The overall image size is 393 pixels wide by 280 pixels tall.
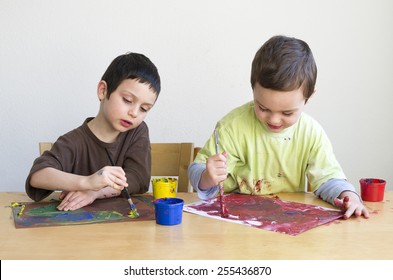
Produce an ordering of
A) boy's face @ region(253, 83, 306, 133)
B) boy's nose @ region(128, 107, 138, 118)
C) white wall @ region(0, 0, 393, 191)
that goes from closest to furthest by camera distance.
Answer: boy's face @ region(253, 83, 306, 133) → boy's nose @ region(128, 107, 138, 118) → white wall @ region(0, 0, 393, 191)

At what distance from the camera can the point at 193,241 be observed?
965mm

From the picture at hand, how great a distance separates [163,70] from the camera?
6.77ft

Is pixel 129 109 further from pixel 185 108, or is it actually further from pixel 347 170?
pixel 347 170

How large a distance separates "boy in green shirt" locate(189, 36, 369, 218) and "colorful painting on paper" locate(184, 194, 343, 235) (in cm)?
6

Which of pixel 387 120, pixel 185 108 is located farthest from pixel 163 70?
pixel 387 120

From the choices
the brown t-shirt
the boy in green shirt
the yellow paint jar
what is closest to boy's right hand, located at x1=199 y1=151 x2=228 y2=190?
the boy in green shirt

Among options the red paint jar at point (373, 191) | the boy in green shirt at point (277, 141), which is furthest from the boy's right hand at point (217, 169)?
the red paint jar at point (373, 191)

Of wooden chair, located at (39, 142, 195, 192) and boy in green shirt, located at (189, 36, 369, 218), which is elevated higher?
boy in green shirt, located at (189, 36, 369, 218)

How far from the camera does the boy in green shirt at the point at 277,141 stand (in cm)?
129

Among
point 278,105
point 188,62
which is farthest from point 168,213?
point 188,62

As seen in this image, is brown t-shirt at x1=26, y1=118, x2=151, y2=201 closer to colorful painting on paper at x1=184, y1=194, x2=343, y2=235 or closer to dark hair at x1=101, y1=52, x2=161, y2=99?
dark hair at x1=101, y1=52, x2=161, y2=99

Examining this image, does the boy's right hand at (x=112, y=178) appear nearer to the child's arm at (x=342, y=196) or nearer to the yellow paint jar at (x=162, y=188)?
the yellow paint jar at (x=162, y=188)

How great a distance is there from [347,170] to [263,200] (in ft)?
3.39

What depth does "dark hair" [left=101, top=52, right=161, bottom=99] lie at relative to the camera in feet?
4.70
